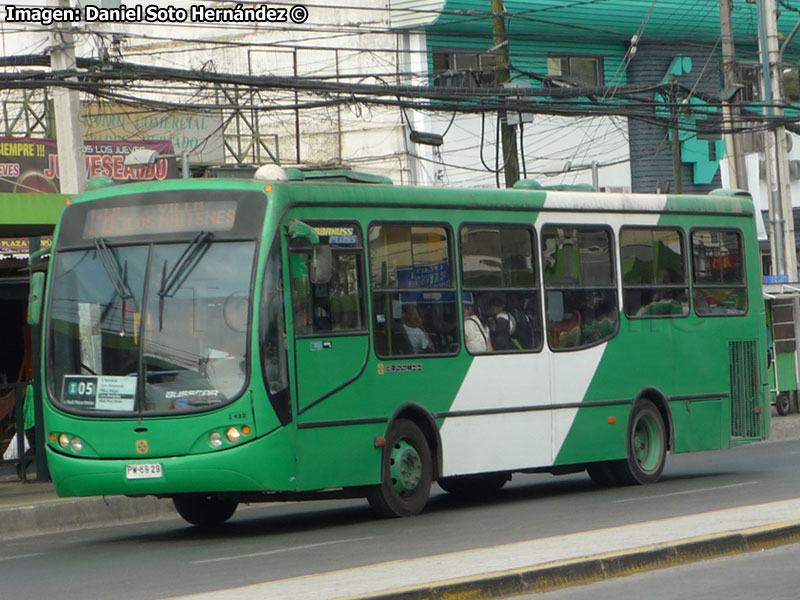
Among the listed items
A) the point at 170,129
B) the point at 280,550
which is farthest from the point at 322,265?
the point at 170,129

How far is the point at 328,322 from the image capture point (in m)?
12.2

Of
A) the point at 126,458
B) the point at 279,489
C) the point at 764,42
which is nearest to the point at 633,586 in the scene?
the point at 279,489

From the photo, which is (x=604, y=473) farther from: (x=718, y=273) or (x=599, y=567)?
(x=599, y=567)

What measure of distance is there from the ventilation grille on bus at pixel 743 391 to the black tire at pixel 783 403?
1008 centimetres

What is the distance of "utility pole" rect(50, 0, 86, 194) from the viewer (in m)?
17.7

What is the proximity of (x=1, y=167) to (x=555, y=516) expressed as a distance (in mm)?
17992

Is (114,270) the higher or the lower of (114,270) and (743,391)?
the higher

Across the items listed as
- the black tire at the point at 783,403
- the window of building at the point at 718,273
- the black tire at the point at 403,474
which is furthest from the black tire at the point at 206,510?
the black tire at the point at 783,403

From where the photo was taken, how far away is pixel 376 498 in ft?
41.4

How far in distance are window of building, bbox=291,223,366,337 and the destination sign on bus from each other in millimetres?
624

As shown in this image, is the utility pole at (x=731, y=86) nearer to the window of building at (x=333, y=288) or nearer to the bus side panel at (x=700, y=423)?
the bus side panel at (x=700, y=423)

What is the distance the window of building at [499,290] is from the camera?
13586 mm

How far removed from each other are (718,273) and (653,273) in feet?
4.15

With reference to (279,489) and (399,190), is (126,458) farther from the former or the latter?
(399,190)
